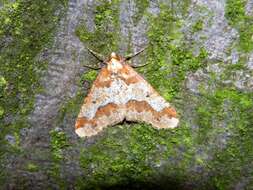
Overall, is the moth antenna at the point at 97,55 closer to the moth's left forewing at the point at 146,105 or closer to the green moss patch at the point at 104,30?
the green moss patch at the point at 104,30

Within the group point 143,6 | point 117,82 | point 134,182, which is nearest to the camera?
point 143,6

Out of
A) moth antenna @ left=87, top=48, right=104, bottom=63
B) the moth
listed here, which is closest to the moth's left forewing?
the moth

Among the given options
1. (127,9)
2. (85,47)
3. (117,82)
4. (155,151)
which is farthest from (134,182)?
(127,9)

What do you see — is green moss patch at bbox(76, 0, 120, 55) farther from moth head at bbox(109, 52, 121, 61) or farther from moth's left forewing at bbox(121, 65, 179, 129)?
moth's left forewing at bbox(121, 65, 179, 129)

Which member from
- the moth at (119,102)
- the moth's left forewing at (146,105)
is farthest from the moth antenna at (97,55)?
the moth's left forewing at (146,105)

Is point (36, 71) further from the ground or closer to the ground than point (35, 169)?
further from the ground

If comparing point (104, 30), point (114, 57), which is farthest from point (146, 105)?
point (104, 30)

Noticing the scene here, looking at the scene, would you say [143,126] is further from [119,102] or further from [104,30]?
[104,30]

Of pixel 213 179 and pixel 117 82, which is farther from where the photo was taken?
pixel 117 82

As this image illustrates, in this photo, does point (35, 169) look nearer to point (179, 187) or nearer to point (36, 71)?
point (36, 71)

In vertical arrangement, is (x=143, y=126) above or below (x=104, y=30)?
below
